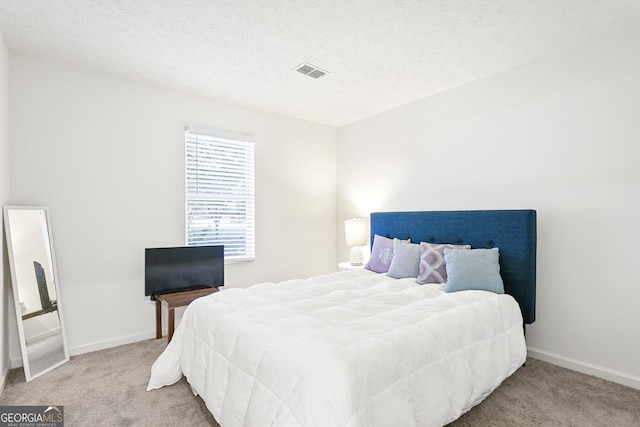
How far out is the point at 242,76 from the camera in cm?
309

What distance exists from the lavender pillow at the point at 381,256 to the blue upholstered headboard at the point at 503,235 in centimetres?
29

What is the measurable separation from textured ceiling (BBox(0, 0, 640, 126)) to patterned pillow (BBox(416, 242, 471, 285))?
163cm

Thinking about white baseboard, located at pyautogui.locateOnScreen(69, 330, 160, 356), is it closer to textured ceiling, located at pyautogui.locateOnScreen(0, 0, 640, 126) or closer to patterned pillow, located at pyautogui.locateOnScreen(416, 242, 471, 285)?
textured ceiling, located at pyautogui.locateOnScreen(0, 0, 640, 126)

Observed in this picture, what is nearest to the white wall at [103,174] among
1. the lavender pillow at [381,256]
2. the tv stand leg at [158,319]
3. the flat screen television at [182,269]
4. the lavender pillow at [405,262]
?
the tv stand leg at [158,319]

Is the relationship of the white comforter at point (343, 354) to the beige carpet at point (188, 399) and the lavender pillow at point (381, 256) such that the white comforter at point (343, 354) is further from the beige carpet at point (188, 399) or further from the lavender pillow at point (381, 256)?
the lavender pillow at point (381, 256)

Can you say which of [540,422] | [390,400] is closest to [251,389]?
[390,400]

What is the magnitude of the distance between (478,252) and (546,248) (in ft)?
1.95

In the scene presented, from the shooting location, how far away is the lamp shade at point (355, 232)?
4.19m

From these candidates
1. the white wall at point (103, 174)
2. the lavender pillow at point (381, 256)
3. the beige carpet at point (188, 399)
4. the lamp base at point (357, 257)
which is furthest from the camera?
the lamp base at point (357, 257)

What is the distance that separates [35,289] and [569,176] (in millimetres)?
4368

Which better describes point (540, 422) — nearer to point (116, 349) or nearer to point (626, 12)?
point (626, 12)

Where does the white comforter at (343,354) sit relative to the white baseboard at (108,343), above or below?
above

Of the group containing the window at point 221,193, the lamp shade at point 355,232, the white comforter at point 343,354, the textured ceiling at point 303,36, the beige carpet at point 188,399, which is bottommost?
the beige carpet at point 188,399

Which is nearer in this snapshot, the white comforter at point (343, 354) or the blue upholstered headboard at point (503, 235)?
the white comforter at point (343, 354)
